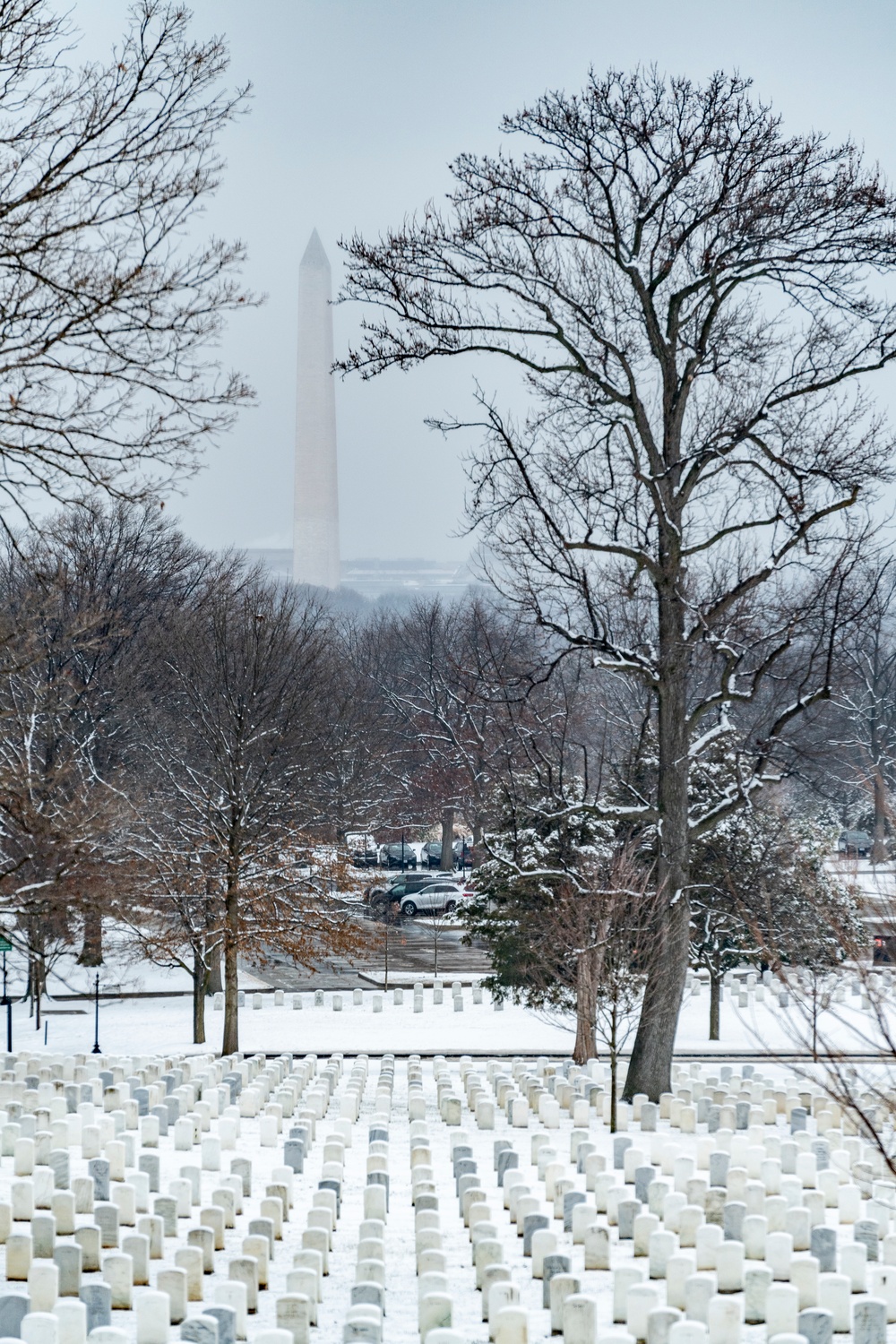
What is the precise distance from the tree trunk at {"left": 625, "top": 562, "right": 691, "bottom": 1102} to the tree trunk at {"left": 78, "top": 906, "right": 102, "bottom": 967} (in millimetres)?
10056

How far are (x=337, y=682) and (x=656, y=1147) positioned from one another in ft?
111

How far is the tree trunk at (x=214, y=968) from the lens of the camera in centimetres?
2173

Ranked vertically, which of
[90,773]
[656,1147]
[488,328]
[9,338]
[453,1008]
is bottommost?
[453,1008]

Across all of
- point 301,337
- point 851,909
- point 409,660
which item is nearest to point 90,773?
point 851,909

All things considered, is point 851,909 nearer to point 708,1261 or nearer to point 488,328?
point 488,328

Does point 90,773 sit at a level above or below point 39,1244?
above

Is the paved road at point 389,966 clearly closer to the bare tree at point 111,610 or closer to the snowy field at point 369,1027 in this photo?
the snowy field at point 369,1027

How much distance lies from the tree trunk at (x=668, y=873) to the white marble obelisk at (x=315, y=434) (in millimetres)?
130002

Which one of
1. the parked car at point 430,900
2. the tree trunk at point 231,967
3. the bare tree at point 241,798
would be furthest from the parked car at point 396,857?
the tree trunk at point 231,967

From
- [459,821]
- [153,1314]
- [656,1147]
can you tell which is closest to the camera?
[153,1314]

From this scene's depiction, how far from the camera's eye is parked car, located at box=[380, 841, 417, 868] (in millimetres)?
47812

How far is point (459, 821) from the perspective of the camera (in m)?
52.7

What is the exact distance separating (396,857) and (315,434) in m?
99.7

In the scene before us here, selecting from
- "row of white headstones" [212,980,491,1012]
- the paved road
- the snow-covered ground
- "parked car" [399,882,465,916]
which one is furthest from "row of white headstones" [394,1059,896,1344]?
"parked car" [399,882,465,916]
